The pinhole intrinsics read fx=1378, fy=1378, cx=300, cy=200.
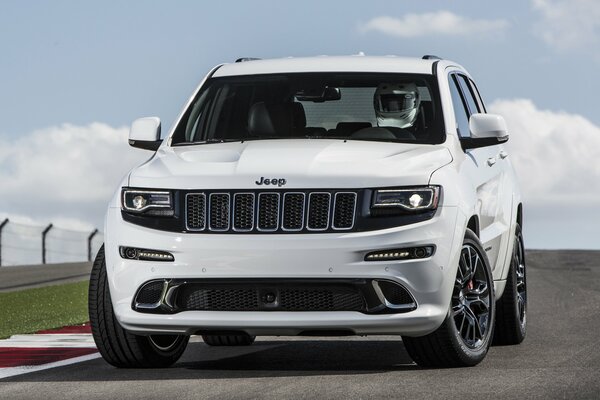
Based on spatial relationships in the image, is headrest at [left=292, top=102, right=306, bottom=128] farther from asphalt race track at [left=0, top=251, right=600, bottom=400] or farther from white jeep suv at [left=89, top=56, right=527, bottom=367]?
asphalt race track at [left=0, top=251, right=600, bottom=400]

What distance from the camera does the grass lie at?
14.7 m

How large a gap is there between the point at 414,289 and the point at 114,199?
2.02 m

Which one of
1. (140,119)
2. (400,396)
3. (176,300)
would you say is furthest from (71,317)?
(400,396)

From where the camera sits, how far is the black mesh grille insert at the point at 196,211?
8414 millimetres

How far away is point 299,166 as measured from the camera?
27.6 feet

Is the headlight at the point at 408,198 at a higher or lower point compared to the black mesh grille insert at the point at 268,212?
higher

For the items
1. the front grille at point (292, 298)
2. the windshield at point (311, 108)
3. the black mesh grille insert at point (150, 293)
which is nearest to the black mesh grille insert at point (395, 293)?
the front grille at point (292, 298)

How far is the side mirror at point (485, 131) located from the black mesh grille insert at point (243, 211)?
1810 millimetres

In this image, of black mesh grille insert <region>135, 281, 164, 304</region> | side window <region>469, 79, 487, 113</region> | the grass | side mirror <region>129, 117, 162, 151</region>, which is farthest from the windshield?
the grass

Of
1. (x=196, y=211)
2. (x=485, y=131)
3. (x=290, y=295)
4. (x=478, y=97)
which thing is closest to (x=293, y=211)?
(x=290, y=295)

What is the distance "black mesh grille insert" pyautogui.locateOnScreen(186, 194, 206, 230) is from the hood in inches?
2.9

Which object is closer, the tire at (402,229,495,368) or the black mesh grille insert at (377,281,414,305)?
the black mesh grille insert at (377,281,414,305)

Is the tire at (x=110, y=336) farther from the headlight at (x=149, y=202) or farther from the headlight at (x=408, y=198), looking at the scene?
the headlight at (x=408, y=198)

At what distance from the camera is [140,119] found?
9672mm
